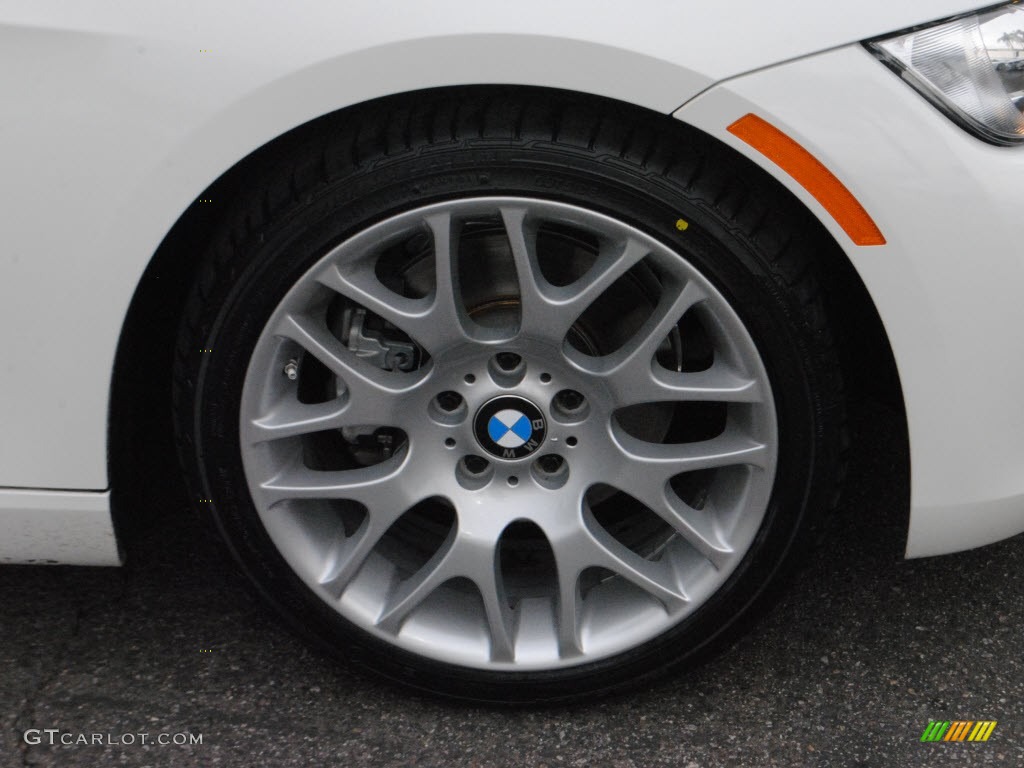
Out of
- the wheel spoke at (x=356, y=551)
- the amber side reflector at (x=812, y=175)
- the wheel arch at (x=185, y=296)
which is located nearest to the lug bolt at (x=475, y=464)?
the wheel spoke at (x=356, y=551)

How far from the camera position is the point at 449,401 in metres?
1.68

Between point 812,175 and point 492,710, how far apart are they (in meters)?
Answer: 0.99

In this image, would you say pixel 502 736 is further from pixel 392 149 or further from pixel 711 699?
pixel 392 149

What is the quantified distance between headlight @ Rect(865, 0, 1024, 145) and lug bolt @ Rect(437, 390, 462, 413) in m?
0.76

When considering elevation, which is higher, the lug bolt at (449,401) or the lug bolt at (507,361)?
the lug bolt at (507,361)

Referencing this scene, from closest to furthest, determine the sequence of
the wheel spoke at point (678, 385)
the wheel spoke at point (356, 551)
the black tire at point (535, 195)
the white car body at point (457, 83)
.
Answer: the white car body at point (457, 83)
the black tire at point (535, 195)
the wheel spoke at point (678, 385)
the wheel spoke at point (356, 551)

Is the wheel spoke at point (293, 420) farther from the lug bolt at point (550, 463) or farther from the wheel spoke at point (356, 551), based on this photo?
the lug bolt at point (550, 463)

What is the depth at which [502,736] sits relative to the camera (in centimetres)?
176

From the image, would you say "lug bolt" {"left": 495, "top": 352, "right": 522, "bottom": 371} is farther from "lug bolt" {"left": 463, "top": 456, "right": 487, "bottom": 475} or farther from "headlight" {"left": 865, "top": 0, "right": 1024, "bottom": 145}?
"headlight" {"left": 865, "top": 0, "right": 1024, "bottom": 145}

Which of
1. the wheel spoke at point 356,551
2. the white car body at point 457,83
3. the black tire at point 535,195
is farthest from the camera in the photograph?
the wheel spoke at point 356,551

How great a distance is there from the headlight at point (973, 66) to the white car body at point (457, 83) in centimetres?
2

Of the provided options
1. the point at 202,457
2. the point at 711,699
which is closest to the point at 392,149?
the point at 202,457

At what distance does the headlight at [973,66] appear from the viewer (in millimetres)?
1396

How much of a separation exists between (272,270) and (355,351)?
0.74 feet
